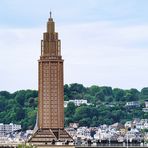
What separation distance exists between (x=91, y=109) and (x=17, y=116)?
10117 mm

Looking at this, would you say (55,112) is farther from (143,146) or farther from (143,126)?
(143,126)

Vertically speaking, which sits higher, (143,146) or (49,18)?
(49,18)

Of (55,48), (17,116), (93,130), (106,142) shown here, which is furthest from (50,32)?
(17,116)

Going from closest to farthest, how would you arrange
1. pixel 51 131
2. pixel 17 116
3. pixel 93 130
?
1. pixel 51 131
2. pixel 93 130
3. pixel 17 116

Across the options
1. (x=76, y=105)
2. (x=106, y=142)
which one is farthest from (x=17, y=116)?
(x=106, y=142)

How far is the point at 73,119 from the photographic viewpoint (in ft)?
628

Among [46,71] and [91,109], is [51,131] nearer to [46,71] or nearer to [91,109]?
[46,71]

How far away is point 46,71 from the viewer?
11838 cm

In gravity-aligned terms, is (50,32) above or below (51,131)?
above

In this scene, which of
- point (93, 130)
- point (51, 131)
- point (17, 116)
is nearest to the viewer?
point (51, 131)

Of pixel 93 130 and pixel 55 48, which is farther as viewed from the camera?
pixel 93 130

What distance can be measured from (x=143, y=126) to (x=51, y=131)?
3115 inches

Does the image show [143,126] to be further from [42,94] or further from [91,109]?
[42,94]

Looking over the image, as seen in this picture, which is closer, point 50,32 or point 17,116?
point 50,32
